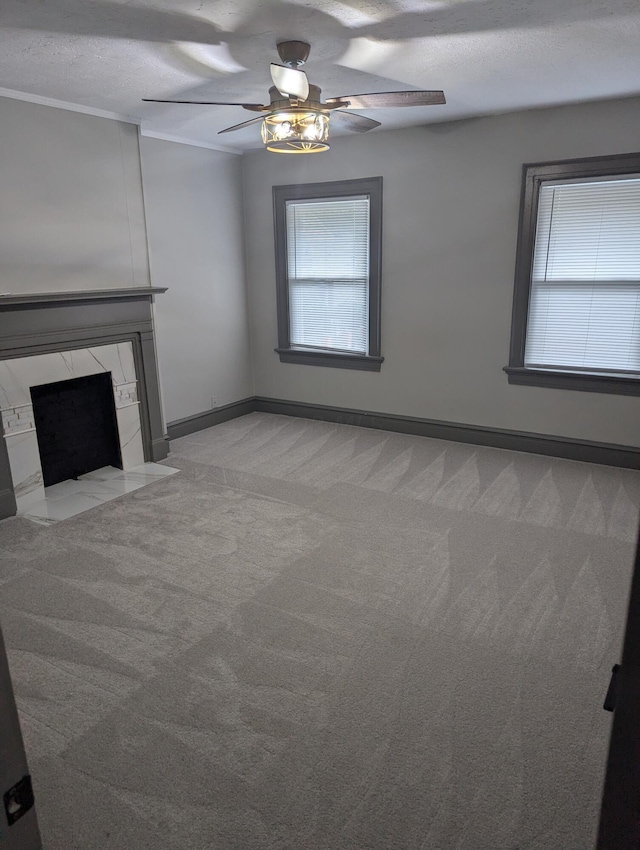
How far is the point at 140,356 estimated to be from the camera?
4.69 meters

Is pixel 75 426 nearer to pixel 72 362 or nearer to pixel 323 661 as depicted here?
pixel 72 362

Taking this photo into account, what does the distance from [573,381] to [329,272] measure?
93.7 inches

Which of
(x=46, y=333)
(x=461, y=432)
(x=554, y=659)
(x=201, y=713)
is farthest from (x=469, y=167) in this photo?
(x=201, y=713)

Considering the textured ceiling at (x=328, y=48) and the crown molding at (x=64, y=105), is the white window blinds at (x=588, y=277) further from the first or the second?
the crown molding at (x=64, y=105)

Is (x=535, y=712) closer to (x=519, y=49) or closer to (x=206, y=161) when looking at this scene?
(x=519, y=49)

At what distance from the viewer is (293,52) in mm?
2896

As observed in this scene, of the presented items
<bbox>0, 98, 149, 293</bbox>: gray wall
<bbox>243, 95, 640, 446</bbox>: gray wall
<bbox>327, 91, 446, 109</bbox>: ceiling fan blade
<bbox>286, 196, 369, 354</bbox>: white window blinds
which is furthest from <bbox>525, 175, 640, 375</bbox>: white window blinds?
<bbox>0, 98, 149, 293</bbox>: gray wall

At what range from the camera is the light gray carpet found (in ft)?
5.84

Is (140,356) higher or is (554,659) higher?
(140,356)

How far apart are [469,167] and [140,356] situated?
9.92 feet

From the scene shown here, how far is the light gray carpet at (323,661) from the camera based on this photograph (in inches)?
70.1

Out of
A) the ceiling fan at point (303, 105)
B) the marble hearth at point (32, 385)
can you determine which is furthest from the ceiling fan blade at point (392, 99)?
the marble hearth at point (32, 385)

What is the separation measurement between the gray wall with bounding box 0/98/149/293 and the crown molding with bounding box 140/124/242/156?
0.69 feet

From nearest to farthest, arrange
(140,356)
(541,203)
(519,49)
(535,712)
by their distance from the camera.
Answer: (535,712) < (519,49) < (541,203) < (140,356)
